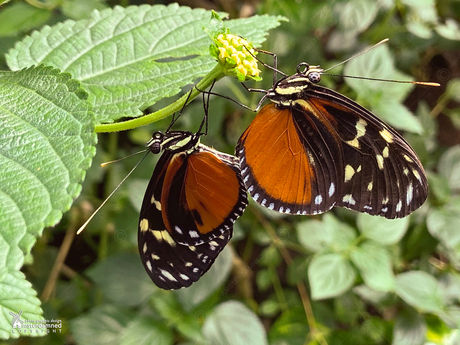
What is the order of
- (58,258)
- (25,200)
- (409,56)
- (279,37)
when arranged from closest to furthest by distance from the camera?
(25,200)
(58,258)
(279,37)
(409,56)

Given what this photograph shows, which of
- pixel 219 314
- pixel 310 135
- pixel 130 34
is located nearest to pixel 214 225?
pixel 310 135

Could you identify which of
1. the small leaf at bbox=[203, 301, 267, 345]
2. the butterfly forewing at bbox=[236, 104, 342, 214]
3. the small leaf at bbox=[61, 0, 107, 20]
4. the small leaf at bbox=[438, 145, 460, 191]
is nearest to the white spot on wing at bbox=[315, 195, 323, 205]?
the butterfly forewing at bbox=[236, 104, 342, 214]

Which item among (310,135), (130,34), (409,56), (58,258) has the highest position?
(130,34)

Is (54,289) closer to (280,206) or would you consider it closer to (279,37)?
(280,206)

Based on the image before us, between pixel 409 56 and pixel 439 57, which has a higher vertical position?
pixel 409 56

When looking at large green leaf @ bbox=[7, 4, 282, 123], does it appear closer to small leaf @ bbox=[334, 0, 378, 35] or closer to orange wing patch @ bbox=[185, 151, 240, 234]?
orange wing patch @ bbox=[185, 151, 240, 234]

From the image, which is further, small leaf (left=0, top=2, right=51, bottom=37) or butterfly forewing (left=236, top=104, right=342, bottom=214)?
small leaf (left=0, top=2, right=51, bottom=37)

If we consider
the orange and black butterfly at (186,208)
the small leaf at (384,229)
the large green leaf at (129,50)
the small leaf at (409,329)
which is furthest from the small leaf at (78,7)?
the small leaf at (409,329)
